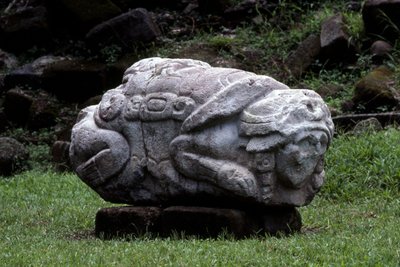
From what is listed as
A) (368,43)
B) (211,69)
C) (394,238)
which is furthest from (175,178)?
(368,43)

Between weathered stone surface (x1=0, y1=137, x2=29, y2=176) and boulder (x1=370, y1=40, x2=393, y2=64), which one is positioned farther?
boulder (x1=370, y1=40, x2=393, y2=64)

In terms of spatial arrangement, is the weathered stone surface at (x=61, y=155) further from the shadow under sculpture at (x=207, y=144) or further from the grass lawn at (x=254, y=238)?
the shadow under sculpture at (x=207, y=144)

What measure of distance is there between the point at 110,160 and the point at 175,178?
0.62 m

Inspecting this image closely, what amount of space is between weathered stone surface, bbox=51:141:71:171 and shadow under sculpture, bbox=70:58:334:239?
5.96 m

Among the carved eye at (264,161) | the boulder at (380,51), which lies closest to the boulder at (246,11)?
the boulder at (380,51)

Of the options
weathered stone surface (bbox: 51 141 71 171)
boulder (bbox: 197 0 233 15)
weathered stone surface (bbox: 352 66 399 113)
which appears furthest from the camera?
boulder (bbox: 197 0 233 15)

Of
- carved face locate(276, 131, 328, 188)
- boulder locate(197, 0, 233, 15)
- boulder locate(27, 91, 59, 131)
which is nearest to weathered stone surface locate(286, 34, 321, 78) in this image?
boulder locate(197, 0, 233, 15)

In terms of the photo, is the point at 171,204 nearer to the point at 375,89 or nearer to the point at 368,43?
the point at 375,89

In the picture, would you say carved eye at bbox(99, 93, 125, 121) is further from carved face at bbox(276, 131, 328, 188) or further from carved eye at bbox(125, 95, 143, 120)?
carved face at bbox(276, 131, 328, 188)

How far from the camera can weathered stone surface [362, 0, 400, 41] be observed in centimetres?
1477

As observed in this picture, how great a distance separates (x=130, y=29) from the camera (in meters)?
17.2

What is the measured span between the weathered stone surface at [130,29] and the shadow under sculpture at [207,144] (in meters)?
9.36

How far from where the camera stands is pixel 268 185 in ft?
23.4

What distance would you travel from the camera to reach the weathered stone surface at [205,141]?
712cm
